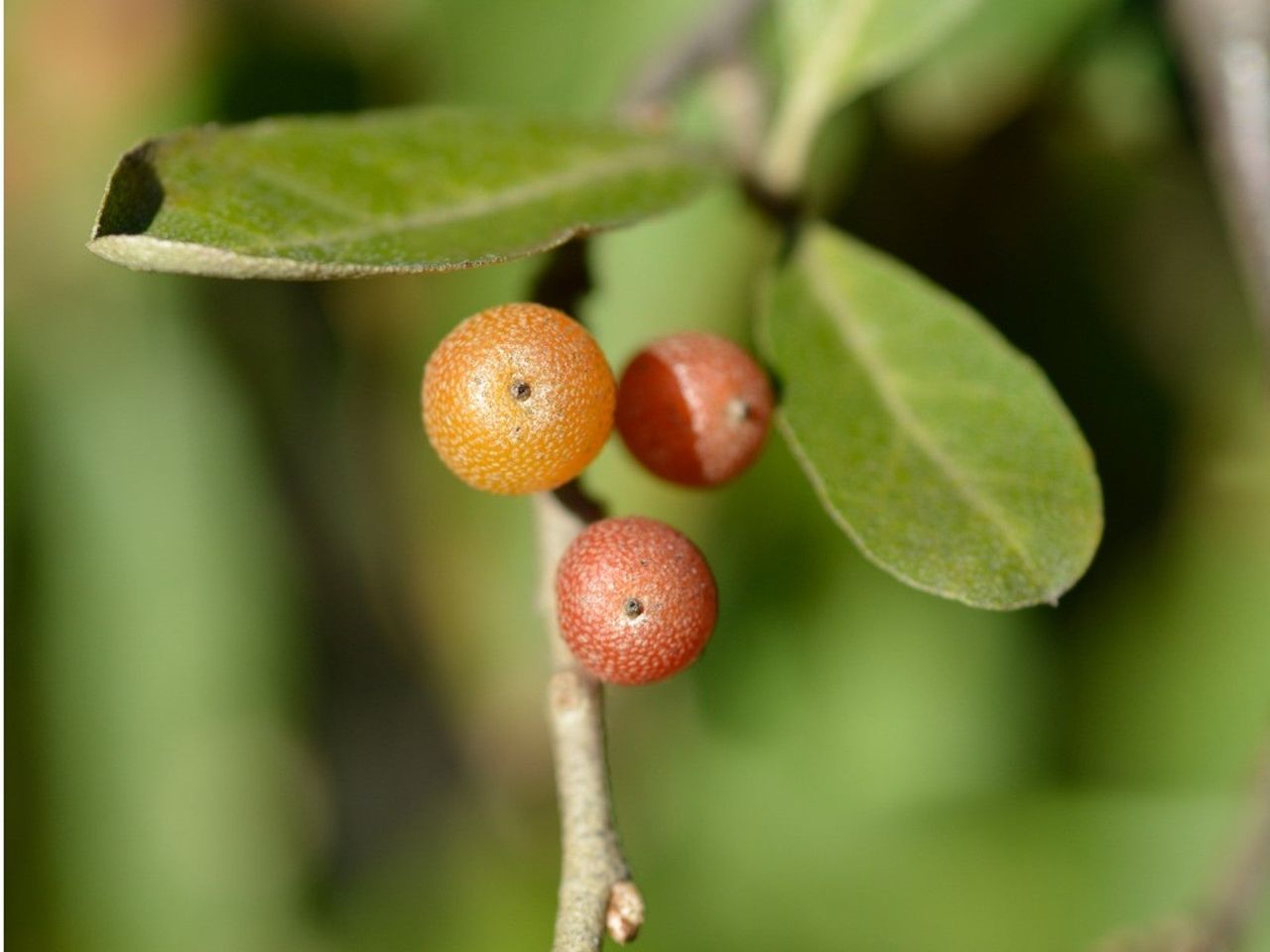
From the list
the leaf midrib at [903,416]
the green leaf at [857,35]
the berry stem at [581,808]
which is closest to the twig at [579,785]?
the berry stem at [581,808]

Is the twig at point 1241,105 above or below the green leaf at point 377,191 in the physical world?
above

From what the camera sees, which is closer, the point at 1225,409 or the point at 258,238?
the point at 258,238

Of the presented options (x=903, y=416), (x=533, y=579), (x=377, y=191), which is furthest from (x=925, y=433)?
(x=533, y=579)

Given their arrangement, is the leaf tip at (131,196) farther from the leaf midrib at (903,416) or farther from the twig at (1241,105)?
the twig at (1241,105)

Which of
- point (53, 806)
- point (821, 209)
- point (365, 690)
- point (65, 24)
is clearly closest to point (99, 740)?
point (53, 806)

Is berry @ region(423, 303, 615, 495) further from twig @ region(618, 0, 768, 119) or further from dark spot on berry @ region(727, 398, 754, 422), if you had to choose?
twig @ region(618, 0, 768, 119)

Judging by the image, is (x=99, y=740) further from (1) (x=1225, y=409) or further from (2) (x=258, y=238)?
(1) (x=1225, y=409)

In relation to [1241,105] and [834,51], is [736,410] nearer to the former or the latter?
[834,51]

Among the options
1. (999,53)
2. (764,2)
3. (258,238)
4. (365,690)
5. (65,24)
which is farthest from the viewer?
(365,690)
